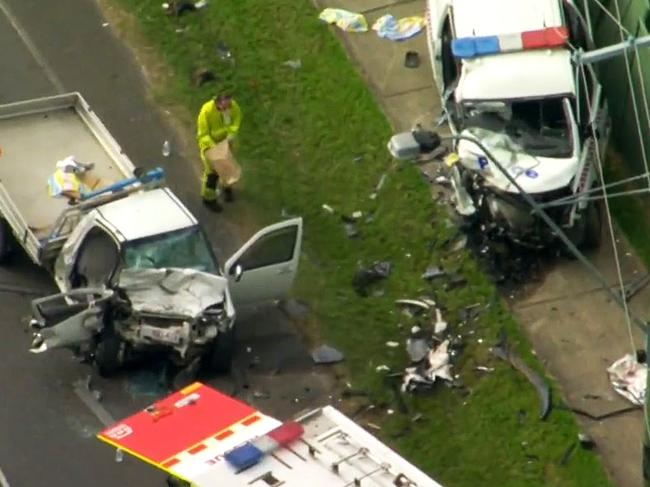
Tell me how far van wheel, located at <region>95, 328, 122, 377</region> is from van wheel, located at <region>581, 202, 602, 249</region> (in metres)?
5.72

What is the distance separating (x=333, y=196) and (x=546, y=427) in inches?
179

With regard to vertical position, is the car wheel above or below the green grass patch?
above

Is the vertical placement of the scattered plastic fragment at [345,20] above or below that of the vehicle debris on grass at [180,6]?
below

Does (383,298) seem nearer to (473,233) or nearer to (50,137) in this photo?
(473,233)

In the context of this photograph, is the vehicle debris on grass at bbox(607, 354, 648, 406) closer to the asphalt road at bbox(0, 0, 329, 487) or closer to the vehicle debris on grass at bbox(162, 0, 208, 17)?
the asphalt road at bbox(0, 0, 329, 487)

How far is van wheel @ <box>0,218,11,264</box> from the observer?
20703 millimetres

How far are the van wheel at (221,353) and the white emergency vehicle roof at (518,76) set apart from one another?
435 cm

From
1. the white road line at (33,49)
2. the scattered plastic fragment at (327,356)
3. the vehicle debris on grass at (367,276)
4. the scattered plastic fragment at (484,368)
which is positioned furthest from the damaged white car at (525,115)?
the white road line at (33,49)

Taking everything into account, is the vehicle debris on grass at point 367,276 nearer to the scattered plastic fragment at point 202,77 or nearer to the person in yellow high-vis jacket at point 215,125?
the person in yellow high-vis jacket at point 215,125

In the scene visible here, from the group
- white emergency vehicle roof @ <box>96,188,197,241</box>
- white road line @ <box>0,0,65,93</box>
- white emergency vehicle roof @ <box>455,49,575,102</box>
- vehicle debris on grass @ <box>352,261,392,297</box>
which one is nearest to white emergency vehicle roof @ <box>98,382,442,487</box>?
white emergency vehicle roof @ <box>96,188,197,241</box>

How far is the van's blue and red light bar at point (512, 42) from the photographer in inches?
848

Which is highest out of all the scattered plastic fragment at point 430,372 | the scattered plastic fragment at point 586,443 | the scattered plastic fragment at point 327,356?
the scattered plastic fragment at point 327,356

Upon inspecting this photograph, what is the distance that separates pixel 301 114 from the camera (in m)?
23.6

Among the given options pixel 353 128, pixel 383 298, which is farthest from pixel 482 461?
pixel 353 128
